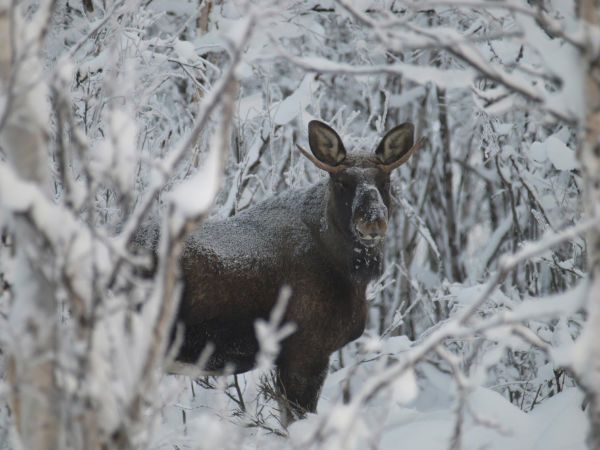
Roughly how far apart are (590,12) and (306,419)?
2.70 meters

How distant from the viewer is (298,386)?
4406 millimetres

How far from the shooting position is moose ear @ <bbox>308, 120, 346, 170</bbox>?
445cm

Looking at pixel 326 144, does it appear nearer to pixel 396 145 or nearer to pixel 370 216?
pixel 396 145

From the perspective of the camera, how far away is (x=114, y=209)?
5.05m

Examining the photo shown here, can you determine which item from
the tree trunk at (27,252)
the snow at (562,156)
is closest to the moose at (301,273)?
the snow at (562,156)

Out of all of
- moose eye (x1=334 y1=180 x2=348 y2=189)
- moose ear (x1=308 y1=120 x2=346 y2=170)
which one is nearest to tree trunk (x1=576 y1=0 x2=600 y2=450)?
moose eye (x1=334 y1=180 x2=348 y2=189)

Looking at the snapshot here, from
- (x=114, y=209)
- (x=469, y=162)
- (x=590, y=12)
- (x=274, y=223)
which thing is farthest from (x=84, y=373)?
(x=469, y=162)

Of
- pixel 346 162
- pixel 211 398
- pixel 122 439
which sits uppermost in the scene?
pixel 122 439

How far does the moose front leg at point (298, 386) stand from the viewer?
439 cm

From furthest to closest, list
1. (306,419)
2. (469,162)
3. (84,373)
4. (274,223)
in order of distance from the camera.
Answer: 1. (469,162)
2. (274,223)
3. (306,419)
4. (84,373)

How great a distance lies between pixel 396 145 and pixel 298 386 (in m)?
1.43

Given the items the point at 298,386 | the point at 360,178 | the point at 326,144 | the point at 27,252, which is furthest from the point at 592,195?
the point at 298,386

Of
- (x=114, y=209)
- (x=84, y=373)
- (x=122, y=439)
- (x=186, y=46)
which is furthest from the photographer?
(x=186, y=46)

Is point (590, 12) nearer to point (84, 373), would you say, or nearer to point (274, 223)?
point (84, 373)
